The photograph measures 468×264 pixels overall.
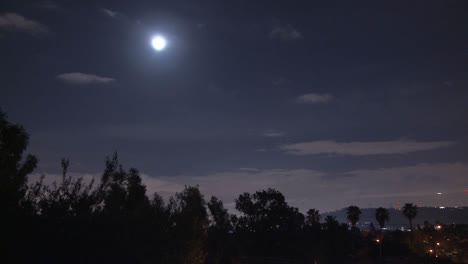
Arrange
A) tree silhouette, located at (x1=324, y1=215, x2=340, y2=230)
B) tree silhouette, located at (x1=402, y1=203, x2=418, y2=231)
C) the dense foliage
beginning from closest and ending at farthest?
the dense foliage → tree silhouette, located at (x1=324, y1=215, x2=340, y2=230) → tree silhouette, located at (x1=402, y1=203, x2=418, y2=231)

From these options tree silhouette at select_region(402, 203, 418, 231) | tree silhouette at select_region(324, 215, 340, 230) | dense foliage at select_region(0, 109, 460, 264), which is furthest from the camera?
tree silhouette at select_region(402, 203, 418, 231)

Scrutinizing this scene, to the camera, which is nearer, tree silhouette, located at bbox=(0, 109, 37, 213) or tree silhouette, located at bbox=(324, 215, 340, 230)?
tree silhouette, located at bbox=(0, 109, 37, 213)

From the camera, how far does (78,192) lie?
24906 mm

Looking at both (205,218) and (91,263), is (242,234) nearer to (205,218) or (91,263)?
(205,218)

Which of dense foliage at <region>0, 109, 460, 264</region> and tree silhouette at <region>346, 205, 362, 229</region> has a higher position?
tree silhouette at <region>346, 205, 362, 229</region>

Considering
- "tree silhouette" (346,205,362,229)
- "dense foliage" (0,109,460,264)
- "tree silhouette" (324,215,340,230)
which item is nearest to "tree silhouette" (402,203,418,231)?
"tree silhouette" (346,205,362,229)

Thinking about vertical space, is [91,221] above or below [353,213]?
below

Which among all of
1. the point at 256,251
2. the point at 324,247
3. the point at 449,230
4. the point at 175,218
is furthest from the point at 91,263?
the point at 449,230

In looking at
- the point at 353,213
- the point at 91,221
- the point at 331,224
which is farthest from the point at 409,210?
the point at 91,221

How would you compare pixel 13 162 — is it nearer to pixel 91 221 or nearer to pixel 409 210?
pixel 91 221

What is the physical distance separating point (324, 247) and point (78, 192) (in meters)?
40.4

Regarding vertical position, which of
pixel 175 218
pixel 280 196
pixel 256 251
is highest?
pixel 280 196

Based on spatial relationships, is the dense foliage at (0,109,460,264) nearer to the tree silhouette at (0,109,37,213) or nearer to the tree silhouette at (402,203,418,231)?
the tree silhouette at (0,109,37,213)

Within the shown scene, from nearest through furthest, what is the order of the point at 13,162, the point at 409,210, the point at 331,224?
1. the point at 13,162
2. the point at 331,224
3. the point at 409,210
